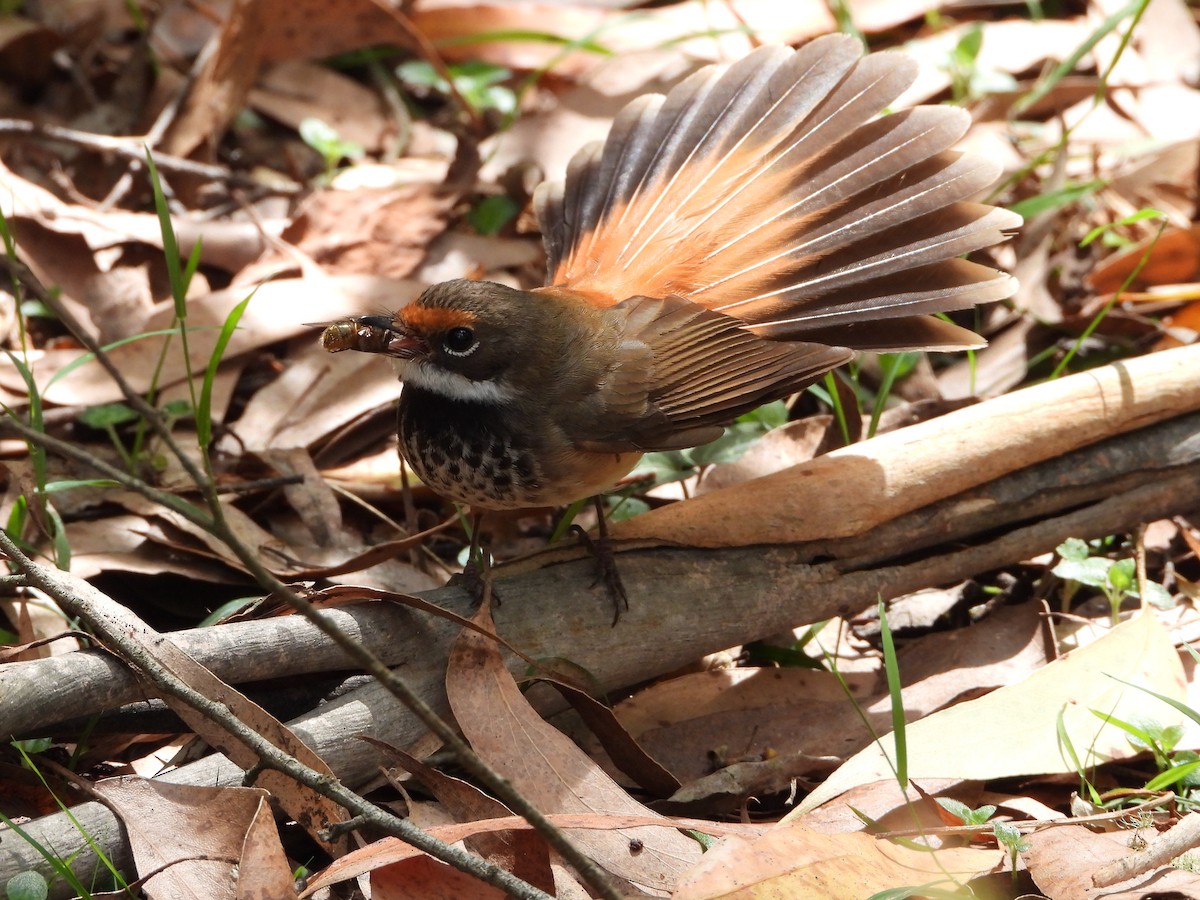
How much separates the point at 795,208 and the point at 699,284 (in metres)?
0.42

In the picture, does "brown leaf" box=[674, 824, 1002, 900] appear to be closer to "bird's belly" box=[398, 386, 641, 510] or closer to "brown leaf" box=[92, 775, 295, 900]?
"brown leaf" box=[92, 775, 295, 900]

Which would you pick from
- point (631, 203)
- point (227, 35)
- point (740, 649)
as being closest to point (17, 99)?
point (227, 35)

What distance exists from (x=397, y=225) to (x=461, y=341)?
193 cm

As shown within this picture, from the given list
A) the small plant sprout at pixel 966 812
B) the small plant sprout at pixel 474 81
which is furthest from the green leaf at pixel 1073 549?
the small plant sprout at pixel 474 81

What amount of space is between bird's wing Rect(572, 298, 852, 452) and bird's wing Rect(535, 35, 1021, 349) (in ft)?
0.58

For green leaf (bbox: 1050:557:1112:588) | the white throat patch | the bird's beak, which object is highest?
the bird's beak

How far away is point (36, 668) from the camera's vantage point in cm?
282

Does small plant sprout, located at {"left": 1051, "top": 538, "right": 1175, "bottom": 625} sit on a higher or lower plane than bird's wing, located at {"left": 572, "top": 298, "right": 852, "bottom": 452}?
lower

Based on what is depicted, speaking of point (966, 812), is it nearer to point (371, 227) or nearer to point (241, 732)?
point (241, 732)

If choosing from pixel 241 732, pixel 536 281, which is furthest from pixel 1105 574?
pixel 536 281

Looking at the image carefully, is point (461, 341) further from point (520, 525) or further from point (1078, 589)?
point (1078, 589)

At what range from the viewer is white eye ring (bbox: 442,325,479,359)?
3756 mm

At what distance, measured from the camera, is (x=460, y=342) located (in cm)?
376

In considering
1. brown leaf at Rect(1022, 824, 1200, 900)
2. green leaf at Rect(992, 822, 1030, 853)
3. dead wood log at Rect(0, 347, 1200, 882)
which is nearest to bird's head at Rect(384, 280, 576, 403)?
dead wood log at Rect(0, 347, 1200, 882)
